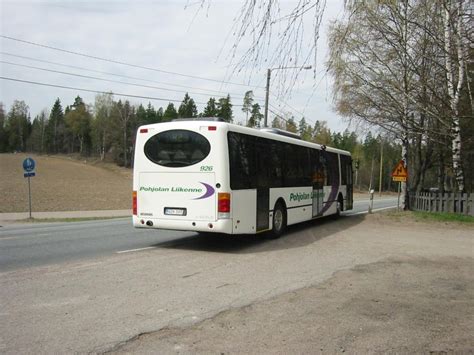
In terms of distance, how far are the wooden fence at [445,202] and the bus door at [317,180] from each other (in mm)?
7792

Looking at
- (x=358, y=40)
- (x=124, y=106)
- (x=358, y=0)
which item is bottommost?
(x=358, y=0)

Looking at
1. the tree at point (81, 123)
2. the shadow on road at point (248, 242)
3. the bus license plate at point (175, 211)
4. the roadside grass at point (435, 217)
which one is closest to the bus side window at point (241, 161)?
the bus license plate at point (175, 211)

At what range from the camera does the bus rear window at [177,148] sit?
35.3 ft

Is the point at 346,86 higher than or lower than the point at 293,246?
higher

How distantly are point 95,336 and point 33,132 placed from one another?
142811mm

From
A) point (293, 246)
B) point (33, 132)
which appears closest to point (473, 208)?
point (293, 246)

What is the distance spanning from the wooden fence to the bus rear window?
1496 centimetres

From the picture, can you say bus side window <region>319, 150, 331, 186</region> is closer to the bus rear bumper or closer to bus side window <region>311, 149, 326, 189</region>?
bus side window <region>311, 149, 326, 189</region>

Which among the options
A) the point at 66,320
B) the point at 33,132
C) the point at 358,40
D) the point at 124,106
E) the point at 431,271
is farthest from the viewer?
the point at 33,132

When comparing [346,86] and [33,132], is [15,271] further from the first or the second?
[33,132]

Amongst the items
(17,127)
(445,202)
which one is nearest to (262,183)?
(445,202)

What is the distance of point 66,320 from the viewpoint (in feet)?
18.0

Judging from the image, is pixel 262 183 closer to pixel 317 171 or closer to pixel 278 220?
pixel 278 220

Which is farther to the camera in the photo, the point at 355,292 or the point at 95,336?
the point at 355,292
